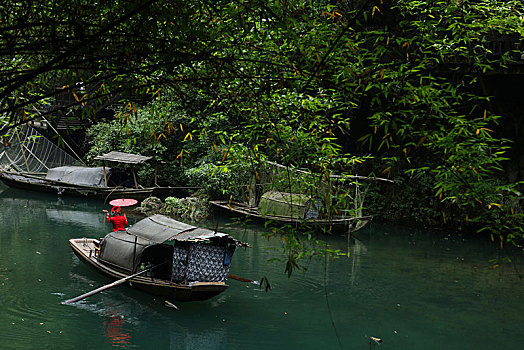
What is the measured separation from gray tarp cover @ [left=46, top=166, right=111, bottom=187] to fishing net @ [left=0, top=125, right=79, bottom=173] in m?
1.73

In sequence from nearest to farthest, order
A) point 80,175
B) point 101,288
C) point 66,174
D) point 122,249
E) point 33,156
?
point 101,288, point 122,249, point 80,175, point 66,174, point 33,156

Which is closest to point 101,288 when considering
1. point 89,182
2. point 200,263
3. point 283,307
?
point 200,263

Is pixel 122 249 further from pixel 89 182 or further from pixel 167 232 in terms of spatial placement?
pixel 89 182

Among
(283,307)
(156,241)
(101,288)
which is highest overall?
(156,241)

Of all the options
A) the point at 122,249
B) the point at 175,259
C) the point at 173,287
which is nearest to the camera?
the point at 173,287

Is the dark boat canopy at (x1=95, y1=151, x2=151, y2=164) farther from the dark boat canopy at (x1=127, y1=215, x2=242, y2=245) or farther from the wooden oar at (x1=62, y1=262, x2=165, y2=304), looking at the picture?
the wooden oar at (x1=62, y1=262, x2=165, y2=304)

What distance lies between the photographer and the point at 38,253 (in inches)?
403

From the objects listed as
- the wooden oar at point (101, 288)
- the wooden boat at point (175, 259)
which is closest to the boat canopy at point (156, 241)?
the wooden boat at point (175, 259)

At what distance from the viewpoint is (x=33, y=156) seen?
21.0 m

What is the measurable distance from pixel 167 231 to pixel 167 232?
1.9 inches

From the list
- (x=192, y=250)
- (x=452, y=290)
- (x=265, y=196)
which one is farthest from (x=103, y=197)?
(x=452, y=290)

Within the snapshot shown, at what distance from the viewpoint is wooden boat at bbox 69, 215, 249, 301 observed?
7.36 metres

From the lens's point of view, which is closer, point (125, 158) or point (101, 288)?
point (101, 288)

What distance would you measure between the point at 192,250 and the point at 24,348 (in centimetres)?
265
